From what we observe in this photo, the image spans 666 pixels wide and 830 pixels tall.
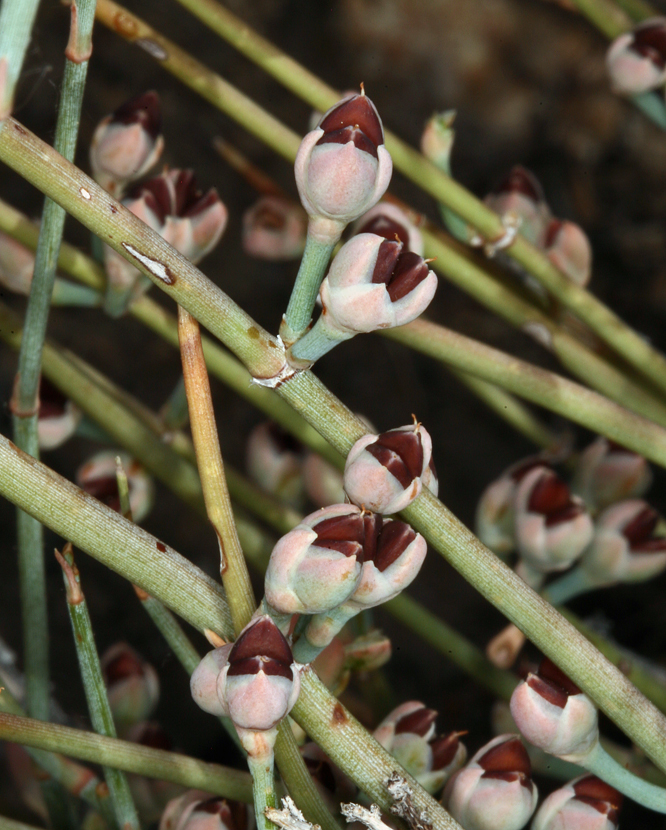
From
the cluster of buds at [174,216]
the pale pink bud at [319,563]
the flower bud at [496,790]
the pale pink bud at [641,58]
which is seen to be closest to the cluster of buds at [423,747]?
the flower bud at [496,790]

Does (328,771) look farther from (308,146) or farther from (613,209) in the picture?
(613,209)

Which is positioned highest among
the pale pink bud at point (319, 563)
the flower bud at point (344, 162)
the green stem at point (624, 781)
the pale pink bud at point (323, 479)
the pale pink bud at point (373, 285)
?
the pale pink bud at point (323, 479)

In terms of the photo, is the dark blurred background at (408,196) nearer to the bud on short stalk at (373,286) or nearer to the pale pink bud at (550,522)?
the pale pink bud at (550,522)

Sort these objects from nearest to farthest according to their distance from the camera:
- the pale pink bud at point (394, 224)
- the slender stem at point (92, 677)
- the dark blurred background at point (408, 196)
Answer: the slender stem at point (92, 677) → the pale pink bud at point (394, 224) → the dark blurred background at point (408, 196)

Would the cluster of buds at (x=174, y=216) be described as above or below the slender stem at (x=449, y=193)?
below

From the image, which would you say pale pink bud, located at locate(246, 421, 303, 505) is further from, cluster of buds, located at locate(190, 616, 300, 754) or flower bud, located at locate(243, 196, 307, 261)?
cluster of buds, located at locate(190, 616, 300, 754)

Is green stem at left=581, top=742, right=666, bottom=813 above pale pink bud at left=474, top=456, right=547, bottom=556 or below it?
below

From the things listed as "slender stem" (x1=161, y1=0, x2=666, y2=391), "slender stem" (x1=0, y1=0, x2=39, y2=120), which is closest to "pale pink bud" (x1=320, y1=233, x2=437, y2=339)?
"slender stem" (x1=0, y1=0, x2=39, y2=120)
